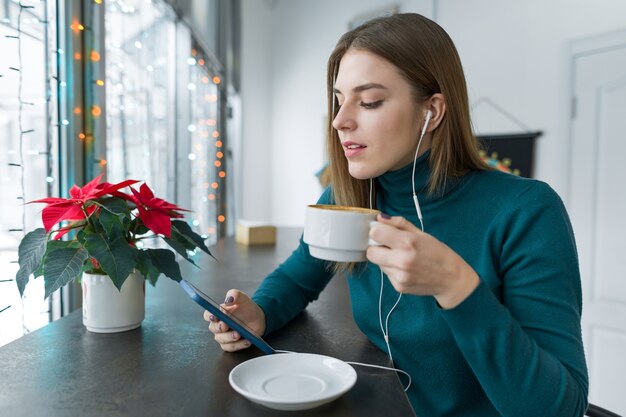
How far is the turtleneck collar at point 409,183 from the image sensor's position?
944 millimetres

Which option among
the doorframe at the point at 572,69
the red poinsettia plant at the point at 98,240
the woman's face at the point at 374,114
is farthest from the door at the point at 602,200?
the red poinsettia plant at the point at 98,240

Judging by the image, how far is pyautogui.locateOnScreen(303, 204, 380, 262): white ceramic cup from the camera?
2.09 feet

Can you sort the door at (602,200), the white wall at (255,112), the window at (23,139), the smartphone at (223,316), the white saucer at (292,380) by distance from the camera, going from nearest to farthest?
the white saucer at (292,380), the smartphone at (223,316), the window at (23,139), the door at (602,200), the white wall at (255,112)

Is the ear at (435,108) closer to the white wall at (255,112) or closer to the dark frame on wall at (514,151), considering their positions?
the dark frame on wall at (514,151)

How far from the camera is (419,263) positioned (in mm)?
588

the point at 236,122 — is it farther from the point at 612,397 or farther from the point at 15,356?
the point at 15,356

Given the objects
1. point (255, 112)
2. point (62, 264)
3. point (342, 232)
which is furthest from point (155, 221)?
point (255, 112)

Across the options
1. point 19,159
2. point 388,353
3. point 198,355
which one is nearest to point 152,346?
point 198,355

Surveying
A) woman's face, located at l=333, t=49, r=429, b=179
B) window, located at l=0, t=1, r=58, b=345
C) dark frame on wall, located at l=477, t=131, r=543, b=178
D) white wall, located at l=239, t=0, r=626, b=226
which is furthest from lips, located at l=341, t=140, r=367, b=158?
white wall, located at l=239, t=0, r=626, b=226

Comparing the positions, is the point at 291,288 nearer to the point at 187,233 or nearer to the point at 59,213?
the point at 187,233

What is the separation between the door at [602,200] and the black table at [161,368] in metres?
2.34

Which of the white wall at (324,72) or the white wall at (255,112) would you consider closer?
the white wall at (324,72)

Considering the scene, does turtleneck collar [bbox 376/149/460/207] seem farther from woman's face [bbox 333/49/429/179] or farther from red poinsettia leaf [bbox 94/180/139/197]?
red poinsettia leaf [bbox 94/180/139/197]

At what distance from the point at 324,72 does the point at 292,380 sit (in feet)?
14.7
